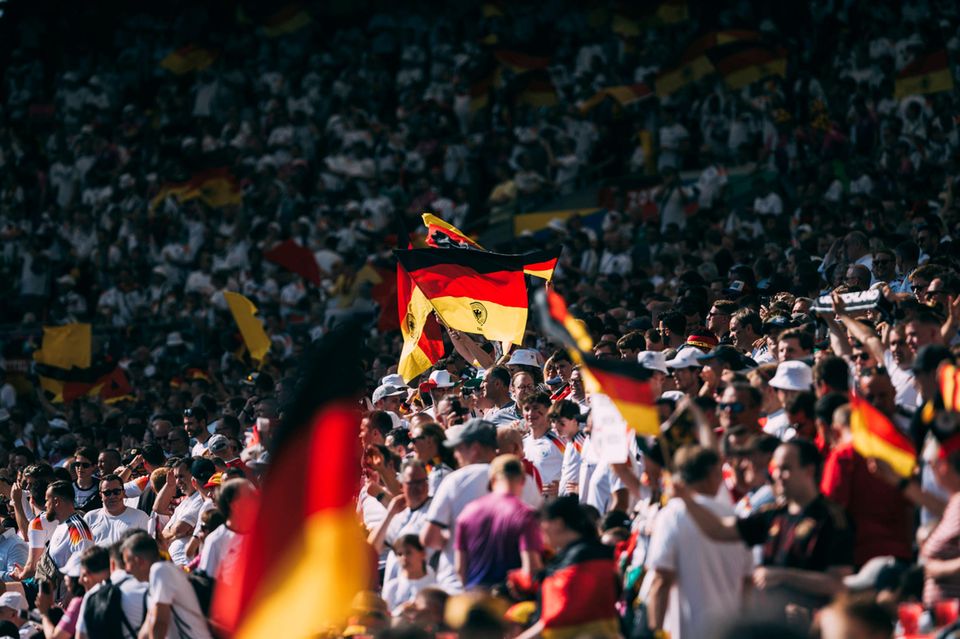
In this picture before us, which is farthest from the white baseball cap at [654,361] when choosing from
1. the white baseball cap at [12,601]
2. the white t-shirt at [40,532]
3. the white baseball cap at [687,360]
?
the white t-shirt at [40,532]

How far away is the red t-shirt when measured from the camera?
21.8ft

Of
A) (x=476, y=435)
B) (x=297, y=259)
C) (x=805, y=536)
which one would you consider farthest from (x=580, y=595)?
(x=297, y=259)

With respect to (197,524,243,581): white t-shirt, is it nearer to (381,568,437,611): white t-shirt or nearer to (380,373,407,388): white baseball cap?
(381,568,437,611): white t-shirt

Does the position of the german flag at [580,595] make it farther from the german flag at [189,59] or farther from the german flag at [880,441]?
the german flag at [189,59]

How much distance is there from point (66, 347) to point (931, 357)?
14.0m

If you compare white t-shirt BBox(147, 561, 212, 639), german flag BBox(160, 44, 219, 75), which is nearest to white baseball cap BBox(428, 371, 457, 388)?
white t-shirt BBox(147, 561, 212, 639)

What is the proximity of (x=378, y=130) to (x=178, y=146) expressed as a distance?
3701 millimetres

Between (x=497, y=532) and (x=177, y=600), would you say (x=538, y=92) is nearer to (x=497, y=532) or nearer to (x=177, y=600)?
(x=177, y=600)

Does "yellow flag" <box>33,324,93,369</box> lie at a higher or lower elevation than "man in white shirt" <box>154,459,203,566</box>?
higher

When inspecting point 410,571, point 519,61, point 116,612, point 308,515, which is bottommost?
point 116,612

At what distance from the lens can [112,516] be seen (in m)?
11.3

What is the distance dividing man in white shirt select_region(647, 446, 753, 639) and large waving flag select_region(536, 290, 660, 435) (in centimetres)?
76

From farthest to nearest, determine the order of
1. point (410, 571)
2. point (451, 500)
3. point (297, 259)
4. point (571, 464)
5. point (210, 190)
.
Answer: point (210, 190)
point (297, 259)
point (571, 464)
point (410, 571)
point (451, 500)

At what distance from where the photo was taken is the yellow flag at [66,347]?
19.3 m
